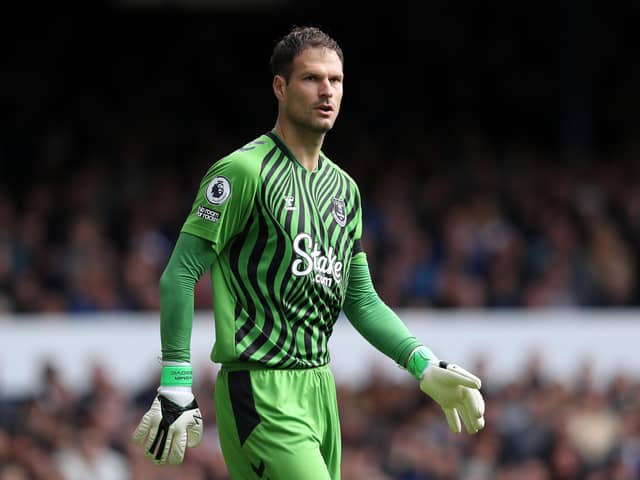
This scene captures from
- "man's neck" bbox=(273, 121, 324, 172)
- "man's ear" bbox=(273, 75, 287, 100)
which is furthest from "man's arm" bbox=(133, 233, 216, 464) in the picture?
"man's ear" bbox=(273, 75, 287, 100)

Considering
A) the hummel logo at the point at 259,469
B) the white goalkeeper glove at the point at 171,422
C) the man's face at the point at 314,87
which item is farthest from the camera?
the man's face at the point at 314,87

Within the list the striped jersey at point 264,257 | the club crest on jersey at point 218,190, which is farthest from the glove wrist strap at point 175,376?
the club crest on jersey at point 218,190

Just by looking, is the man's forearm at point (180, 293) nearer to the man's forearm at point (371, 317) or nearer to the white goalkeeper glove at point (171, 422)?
the white goalkeeper glove at point (171, 422)

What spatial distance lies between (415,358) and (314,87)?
1.12 m

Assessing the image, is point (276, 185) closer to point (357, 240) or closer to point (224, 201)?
point (224, 201)

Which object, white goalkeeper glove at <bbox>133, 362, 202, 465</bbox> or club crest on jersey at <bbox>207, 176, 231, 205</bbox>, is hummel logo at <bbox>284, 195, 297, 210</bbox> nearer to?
club crest on jersey at <bbox>207, 176, 231, 205</bbox>

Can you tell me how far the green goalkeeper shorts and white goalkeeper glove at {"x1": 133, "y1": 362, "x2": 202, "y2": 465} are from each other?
7.1 inches

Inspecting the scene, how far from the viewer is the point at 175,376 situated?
456 cm

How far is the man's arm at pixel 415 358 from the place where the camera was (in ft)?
15.5

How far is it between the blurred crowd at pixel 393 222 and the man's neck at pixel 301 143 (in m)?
7.11

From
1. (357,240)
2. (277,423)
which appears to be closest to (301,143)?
(357,240)

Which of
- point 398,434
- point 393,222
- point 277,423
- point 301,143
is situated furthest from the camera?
point 393,222

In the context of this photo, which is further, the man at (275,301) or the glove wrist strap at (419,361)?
the glove wrist strap at (419,361)

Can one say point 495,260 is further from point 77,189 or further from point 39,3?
point 39,3
